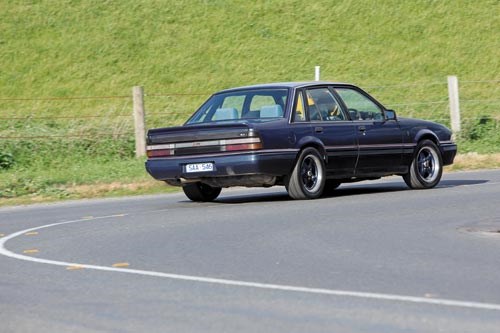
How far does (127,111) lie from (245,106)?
1861 cm

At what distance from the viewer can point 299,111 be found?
15852mm

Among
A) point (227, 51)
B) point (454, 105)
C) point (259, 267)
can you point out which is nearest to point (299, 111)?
point (259, 267)

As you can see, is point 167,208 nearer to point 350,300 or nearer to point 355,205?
point 355,205

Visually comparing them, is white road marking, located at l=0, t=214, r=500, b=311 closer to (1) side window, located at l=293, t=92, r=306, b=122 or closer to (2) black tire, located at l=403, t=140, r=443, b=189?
(1) side window, located at l=293, t=92, r=306, b=122

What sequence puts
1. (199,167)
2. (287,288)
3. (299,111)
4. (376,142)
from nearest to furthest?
(287,288), (199,167), (299,111), (376,142)

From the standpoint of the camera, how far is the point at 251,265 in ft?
32.0

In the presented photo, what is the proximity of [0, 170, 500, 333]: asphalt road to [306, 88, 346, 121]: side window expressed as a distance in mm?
1138

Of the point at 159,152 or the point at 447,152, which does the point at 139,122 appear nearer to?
the point at 447,152

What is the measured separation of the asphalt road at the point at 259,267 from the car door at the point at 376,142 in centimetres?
89

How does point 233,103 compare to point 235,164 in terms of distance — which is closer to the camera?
point 235,164

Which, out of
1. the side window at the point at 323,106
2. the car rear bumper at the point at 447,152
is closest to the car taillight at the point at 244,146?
the side window at the point at 323,106

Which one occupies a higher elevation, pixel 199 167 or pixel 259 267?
pixel 199 167

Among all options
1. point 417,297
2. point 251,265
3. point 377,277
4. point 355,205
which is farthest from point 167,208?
point 417,297

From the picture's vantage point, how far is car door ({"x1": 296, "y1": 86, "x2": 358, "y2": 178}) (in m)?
15.9
